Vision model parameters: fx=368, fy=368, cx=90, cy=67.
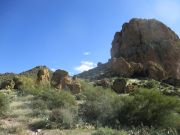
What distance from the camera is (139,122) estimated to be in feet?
59.0

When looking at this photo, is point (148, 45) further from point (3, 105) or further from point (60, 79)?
point (3, 105)

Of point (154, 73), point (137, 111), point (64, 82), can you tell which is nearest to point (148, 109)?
point (137, 111)

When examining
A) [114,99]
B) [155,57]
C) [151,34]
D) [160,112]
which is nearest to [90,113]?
[114,99]

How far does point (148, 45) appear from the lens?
260ft

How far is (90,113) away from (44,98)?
5331 mm

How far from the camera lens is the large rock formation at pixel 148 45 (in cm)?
7619

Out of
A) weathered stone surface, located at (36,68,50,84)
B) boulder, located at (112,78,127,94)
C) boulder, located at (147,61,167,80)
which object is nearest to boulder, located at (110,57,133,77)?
boulder, located at (147,61,167,80)

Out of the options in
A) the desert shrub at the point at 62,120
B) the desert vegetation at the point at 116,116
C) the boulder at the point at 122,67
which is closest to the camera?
the desert vegetation at the point at 116,116

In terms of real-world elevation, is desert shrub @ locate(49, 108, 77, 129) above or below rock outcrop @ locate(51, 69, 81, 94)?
below

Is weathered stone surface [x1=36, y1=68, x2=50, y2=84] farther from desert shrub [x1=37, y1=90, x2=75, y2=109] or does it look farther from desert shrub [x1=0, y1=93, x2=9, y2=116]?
desert shrub [x1=0, y1=93, x2=9, y2=116]

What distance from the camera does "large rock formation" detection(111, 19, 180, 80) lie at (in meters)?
76.2

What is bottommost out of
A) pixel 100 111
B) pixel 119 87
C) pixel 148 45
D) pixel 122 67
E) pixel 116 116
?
pixel 116 116

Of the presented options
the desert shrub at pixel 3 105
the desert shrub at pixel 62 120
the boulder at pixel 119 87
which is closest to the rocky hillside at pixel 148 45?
the boulder at pixel 119 87

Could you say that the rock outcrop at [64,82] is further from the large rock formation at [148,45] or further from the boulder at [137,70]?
the large rock formation at [148,45]
